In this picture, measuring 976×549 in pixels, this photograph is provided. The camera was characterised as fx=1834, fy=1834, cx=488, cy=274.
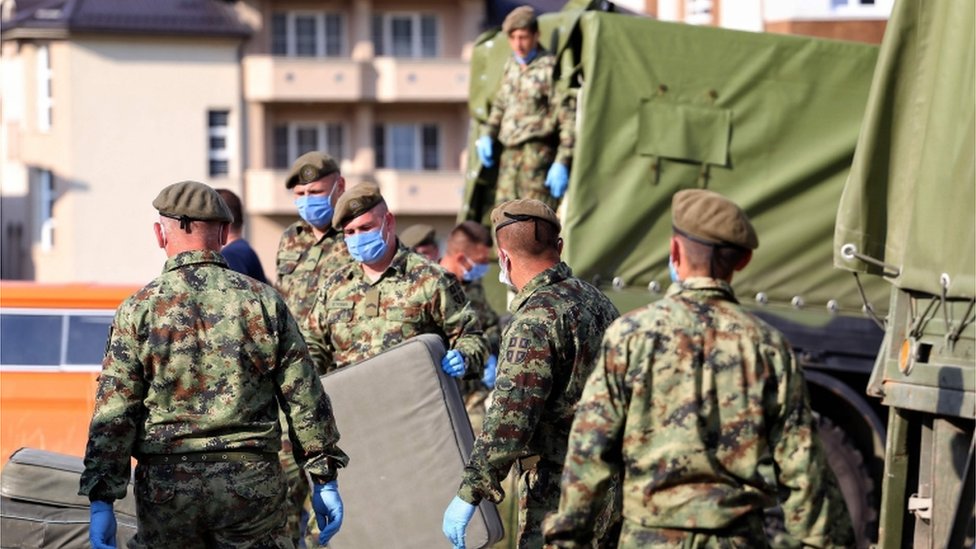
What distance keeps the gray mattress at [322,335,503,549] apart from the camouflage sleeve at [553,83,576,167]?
311cm

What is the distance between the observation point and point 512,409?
21.2 ft

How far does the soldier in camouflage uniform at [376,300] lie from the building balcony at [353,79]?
40260 mm

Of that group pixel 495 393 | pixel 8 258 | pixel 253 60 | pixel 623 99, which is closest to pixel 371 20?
pixel 253 60

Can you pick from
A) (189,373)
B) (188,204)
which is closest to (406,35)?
(188,204)

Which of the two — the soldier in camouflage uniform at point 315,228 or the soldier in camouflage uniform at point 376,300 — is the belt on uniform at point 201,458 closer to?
Result: the soldier in camouflage uniform at point 376,300

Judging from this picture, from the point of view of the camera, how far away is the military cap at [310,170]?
31.5 feet

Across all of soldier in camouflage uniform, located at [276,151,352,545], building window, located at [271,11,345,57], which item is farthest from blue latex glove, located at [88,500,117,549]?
building window, located at [271,11,345,57]

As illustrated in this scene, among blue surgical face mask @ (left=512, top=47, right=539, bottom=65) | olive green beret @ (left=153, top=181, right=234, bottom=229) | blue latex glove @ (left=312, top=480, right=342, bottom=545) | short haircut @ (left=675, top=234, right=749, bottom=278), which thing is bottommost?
blue latex glove @ (left=312, top=480, right=342, bottom=545)

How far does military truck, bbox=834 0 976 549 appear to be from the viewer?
23.5 ft

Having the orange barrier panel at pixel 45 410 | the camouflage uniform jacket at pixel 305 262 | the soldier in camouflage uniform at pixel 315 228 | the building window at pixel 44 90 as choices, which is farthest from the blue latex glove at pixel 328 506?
the building window at pixel 44 90

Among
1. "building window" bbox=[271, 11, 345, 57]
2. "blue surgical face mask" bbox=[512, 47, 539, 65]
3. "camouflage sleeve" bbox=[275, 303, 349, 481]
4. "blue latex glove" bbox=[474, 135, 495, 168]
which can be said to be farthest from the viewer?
"building window" bbox=[271, 11, 345, 57]

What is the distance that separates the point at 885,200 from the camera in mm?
7867

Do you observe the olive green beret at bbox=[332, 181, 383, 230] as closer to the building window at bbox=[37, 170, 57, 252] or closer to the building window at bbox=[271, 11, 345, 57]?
the building window at bbox=[37, 170, 57, 252]

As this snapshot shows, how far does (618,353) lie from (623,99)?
17.6 ft
